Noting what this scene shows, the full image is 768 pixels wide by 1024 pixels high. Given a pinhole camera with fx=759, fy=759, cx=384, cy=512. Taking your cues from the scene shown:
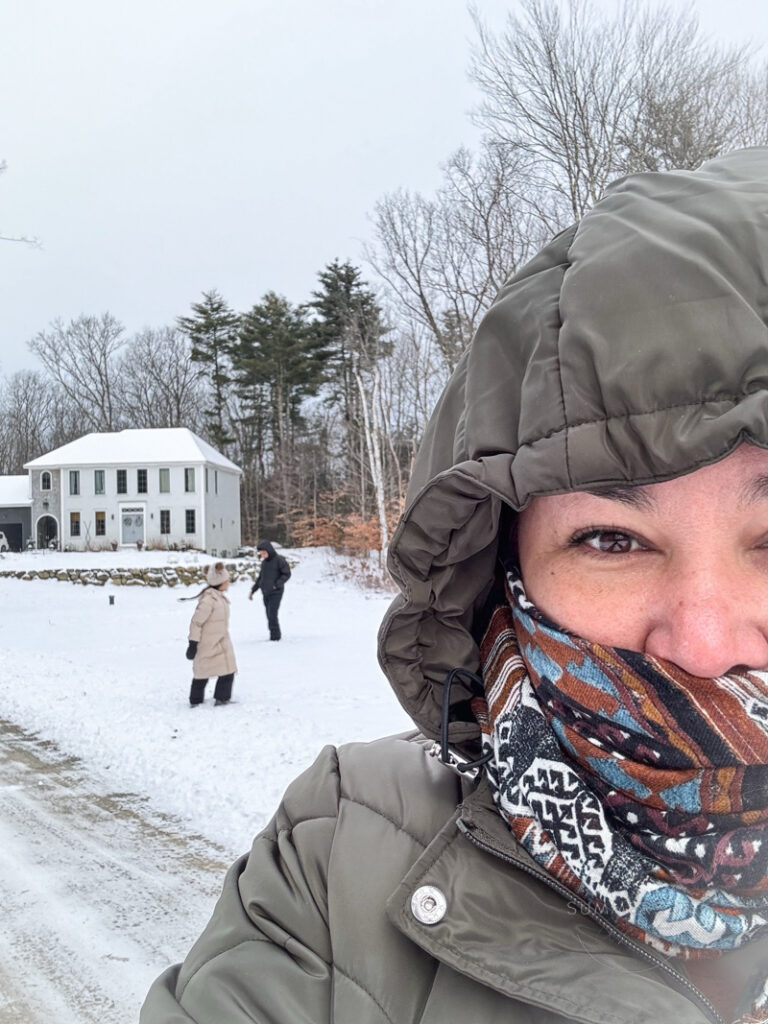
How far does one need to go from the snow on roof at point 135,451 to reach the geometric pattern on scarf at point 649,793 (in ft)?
150

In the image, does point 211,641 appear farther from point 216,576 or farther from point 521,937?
point 521,937

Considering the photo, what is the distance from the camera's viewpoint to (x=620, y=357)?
3.80 ft

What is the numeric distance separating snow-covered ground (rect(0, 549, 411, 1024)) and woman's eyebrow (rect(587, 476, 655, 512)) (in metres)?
3.38

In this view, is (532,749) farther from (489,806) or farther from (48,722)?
(48,722)

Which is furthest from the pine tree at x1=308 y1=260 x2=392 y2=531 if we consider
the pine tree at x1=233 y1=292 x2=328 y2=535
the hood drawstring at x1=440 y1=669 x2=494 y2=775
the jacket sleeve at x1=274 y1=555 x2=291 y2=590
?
the hood drawstring at x1=440 y1=669 x2=494 y2=775

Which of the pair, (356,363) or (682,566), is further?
(356,363)

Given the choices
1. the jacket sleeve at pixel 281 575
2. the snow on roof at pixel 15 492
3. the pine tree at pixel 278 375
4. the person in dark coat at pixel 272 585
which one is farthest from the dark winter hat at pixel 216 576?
the snow on roof at pixel 15 492

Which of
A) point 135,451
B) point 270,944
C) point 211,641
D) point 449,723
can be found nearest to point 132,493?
point 135,451

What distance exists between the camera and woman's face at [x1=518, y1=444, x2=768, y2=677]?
3.92ft

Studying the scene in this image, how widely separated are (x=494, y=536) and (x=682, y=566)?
15.2 inches

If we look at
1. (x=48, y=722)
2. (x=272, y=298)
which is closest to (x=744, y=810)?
(x=48, y=722)

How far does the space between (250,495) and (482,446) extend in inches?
2203

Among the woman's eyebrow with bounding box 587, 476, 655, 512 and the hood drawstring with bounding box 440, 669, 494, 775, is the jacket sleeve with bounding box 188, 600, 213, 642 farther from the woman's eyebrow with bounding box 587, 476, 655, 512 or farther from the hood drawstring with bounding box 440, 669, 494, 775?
the woman's eyebrow with bounding box 587, 476, 655, 512

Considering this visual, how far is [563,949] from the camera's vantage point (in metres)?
1.18
